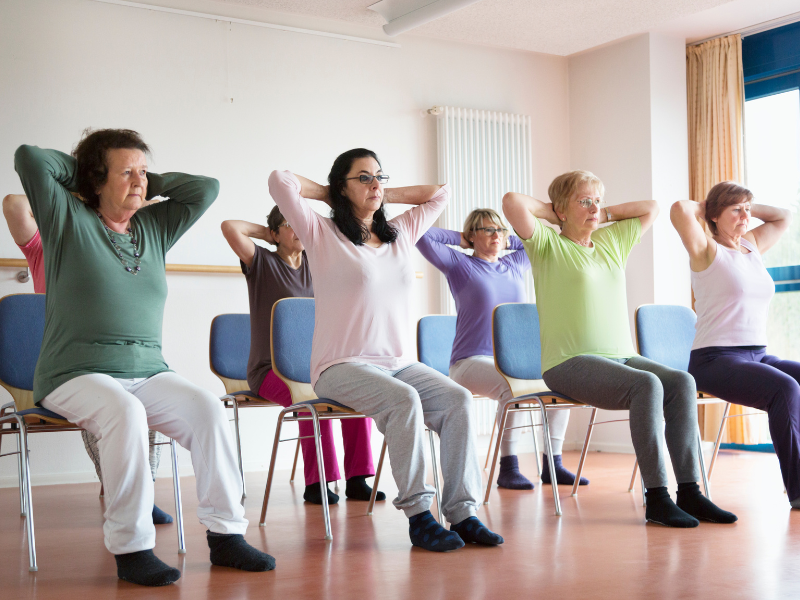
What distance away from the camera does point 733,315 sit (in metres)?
3.32

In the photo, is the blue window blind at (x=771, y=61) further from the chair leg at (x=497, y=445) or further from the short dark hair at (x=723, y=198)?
the chair leg at (x=497, y=445)

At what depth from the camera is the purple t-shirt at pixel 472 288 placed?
152 inches

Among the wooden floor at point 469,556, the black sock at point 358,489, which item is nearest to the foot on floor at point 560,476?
the wooden floor at point 469,556

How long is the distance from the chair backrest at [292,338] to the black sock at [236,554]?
95cm

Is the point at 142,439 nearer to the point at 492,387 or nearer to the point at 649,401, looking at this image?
the point at 649,401

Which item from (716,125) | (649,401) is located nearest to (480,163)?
(716,125)

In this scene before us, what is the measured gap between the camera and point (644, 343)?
11.7ft

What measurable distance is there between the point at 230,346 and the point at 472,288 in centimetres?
116

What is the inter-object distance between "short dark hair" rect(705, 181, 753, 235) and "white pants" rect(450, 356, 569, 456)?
3.56 feet

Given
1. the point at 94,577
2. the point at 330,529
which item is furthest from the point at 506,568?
the point at 94,577

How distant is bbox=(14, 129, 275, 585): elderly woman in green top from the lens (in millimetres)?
2121

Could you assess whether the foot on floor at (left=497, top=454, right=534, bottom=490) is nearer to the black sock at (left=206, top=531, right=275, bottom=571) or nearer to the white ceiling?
the black sock at (left=206, top=531, right=275, bottom=571)

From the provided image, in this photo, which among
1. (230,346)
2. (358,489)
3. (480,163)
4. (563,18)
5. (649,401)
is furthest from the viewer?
(480,163)

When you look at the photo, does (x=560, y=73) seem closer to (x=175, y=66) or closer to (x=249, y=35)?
(x=249, y=35)
